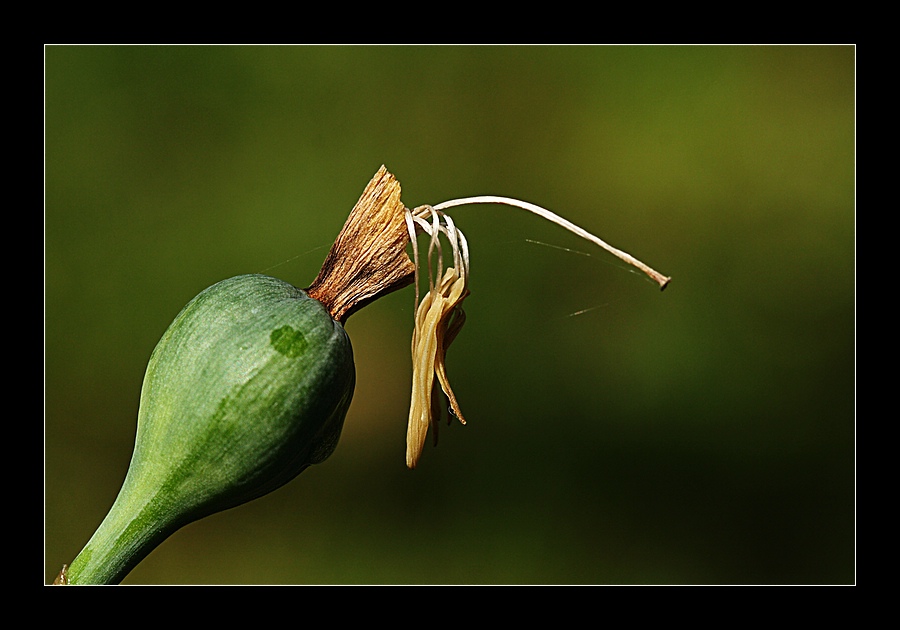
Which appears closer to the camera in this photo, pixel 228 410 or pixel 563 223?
pixel 228 410

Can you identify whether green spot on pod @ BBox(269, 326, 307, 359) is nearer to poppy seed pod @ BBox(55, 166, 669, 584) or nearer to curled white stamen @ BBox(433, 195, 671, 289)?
poppy seed pod @ BBox(55, 166, 669, 584)

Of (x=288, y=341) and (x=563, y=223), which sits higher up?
(x=563, y=223)

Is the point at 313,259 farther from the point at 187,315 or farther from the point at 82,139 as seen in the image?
the point at 187,315

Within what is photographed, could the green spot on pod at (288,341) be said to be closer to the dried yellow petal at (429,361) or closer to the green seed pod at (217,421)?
the green seed pod at (217,421)

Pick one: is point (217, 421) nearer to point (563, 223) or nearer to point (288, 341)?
point (288, 341)

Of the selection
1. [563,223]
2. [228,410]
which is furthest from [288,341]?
[563,223]

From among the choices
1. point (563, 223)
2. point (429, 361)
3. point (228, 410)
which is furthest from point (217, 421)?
point (563, 223)

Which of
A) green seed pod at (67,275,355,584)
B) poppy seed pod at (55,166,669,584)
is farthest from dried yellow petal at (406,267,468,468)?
green seed pod at (67,275,355,584)

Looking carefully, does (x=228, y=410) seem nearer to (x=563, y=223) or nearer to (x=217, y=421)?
(x=217, y=421)

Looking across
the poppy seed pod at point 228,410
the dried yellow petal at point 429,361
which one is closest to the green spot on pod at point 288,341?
the poppy seed pod at point 228,410
